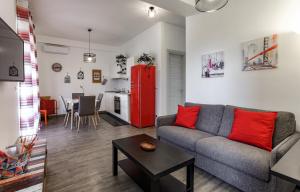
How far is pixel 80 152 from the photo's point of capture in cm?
278

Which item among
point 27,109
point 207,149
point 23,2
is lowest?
point 207,149

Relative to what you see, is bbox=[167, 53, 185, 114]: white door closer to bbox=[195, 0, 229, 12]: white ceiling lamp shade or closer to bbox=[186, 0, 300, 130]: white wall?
bbox=[186, 0, 300, 130]: white wall

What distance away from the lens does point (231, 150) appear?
1775 mm

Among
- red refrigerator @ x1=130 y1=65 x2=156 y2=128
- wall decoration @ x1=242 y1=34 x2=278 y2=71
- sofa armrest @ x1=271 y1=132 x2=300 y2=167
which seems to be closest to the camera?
sofa armrest @ x1=271 y1=132 x2=300 y2=167

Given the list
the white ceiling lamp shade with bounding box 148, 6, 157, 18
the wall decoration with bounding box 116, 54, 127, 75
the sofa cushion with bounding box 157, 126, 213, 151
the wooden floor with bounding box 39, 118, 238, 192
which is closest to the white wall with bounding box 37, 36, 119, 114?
the wall decoration with bounding box 116, 54, 127, 75

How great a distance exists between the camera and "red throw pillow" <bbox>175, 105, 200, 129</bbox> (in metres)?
2.71

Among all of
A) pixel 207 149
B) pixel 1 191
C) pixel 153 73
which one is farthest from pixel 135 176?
pixel 153 73

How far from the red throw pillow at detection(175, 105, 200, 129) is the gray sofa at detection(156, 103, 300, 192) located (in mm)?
104

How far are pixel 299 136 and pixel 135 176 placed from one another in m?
1.91

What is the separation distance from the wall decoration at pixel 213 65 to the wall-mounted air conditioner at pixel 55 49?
5024 mm

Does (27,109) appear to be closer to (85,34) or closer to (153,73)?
(153,73)

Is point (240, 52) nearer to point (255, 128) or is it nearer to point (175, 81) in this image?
point (255, 128)

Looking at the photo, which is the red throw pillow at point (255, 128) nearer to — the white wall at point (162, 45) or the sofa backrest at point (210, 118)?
the sofa backrest at point (210, 118)

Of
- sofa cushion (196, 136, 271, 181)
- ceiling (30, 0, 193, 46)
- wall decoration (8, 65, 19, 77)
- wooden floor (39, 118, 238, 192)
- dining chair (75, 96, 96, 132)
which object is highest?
ceiling (30, 0, 193, 46)
